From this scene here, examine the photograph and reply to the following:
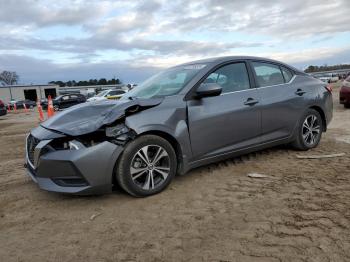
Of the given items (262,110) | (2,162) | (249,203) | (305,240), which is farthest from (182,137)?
(2,162)

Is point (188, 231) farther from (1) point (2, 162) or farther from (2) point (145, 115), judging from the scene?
(1) point (2, 162)

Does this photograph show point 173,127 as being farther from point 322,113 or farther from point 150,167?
point 322,113

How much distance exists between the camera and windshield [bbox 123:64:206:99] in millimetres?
4535

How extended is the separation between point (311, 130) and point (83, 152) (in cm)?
392

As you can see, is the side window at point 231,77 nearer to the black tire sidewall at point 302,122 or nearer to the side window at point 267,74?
the side window at point 267,74

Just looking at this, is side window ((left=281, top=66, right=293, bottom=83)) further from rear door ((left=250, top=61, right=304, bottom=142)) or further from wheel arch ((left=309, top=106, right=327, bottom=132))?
wheel arch ((left=309, top=106, right=327, bottom=132))

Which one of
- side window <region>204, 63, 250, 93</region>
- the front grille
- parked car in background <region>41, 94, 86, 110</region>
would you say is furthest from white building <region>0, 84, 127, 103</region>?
the front grille

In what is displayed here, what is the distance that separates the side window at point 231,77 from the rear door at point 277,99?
225 mm

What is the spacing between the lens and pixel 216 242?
2869mm

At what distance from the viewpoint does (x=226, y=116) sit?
4.55 metres

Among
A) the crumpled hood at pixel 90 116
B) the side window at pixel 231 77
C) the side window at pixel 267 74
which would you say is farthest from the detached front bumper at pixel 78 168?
the side window at pixel 267 74

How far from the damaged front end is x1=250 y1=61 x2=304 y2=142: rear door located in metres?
2.09

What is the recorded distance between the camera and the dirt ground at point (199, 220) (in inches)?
108

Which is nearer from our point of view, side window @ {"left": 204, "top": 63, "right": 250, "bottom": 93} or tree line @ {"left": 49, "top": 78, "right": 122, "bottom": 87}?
side window @ {"left": 204, "top": 63, "right": 250, "bottom": 93}
